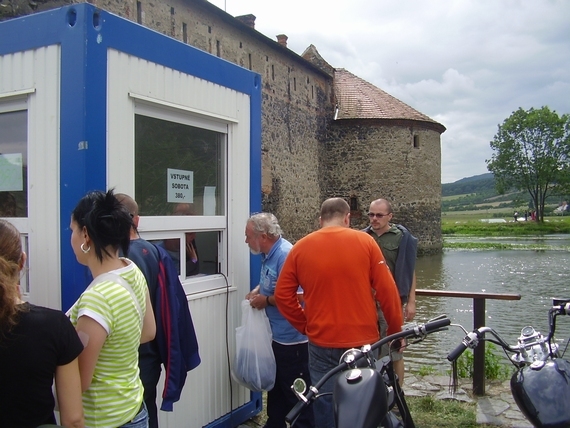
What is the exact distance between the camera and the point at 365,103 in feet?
96.5

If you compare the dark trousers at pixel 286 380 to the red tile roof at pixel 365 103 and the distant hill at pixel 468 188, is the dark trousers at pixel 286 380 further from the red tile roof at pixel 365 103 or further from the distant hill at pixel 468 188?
the distant hill at pixel 468 188

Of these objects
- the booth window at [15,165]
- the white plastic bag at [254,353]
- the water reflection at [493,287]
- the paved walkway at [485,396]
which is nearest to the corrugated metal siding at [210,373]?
the white plastic bag at [254,353]

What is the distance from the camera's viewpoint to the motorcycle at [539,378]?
92.3 inches

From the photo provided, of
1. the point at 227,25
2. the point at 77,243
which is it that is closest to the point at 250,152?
the point at 77,243

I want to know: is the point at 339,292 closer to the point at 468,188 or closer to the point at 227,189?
the point at 227,189

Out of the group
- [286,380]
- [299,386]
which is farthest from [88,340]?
[286,380]

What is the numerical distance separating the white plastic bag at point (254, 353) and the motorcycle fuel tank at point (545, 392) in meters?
1.83

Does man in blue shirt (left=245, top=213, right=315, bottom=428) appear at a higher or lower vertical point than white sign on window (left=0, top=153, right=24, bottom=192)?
lower

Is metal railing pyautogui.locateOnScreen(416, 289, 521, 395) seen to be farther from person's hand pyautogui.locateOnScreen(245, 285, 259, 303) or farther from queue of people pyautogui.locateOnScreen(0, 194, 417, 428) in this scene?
person's hand pyautogui.locateOnScreen(245, 285, 259, 303)

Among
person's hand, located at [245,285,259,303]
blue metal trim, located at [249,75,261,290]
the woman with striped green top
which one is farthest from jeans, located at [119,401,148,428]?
blue metal trim, located at [249,75,261,290]

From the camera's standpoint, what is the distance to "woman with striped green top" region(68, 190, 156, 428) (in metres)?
2.06

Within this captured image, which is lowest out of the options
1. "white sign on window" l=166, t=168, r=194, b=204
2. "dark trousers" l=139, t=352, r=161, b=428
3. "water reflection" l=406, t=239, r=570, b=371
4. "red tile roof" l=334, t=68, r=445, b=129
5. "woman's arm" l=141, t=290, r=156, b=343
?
"water reflection" l=406, t=239, r=570, b=371

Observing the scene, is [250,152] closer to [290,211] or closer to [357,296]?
[357,296]

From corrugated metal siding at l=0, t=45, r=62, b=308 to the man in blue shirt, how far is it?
1374 millimetres
